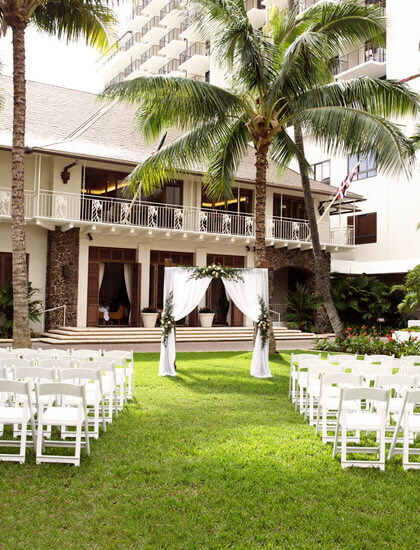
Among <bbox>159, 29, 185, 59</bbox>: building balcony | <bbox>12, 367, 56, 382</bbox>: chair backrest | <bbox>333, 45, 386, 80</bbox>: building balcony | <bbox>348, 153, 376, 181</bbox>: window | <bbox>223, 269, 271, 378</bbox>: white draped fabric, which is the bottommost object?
<bbox>12, 367, 56, 382</bbox>: chair backrest

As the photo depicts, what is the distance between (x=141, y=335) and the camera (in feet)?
65.2

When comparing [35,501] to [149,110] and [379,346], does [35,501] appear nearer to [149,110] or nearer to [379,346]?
[149,110]

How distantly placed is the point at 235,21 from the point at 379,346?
9.31 m

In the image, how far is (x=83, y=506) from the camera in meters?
4.41

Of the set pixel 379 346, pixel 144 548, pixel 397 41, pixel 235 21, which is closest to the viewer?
pixel 144 548

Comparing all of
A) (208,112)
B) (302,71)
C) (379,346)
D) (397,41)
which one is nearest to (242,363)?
(379,346)

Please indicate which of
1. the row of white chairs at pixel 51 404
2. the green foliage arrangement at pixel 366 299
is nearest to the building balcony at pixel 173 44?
the green foliage arrangement at pixel 366 299

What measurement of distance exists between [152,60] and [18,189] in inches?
1508

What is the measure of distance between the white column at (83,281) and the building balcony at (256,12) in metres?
20.3

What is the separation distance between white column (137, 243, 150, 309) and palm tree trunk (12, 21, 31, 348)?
946cm

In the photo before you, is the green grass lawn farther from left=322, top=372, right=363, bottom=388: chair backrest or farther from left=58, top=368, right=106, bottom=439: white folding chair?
left=322, top=372, right=363, bottom=388: chair backrest

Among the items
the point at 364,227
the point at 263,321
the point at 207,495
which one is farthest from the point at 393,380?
the point at 364,227

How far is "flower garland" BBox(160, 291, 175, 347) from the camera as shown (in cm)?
1226

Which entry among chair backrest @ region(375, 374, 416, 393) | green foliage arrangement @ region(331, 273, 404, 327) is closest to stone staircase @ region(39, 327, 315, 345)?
green foliage arrangement @ region(331, 273, 404, 327)
